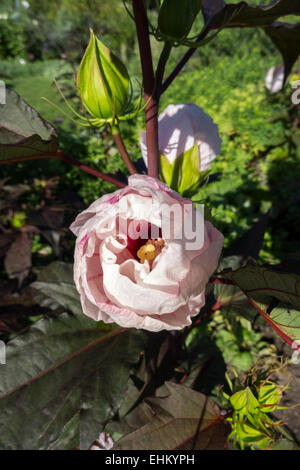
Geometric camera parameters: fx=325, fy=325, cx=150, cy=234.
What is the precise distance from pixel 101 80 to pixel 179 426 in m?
0.56

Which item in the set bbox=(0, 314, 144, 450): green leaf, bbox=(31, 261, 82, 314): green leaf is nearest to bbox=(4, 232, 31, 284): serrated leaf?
bbox=(31, 261, 82, 314): green leaf

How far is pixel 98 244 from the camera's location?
1.48ft

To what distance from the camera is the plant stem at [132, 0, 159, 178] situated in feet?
1.37

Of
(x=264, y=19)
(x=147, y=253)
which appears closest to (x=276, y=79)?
(x=264, y=19)

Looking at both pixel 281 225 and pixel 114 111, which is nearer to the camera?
pixel 114 111

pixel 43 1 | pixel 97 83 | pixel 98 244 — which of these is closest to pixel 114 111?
pixel 97 83

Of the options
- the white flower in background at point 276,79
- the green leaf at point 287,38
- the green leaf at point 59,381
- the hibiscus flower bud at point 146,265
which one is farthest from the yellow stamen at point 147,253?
the white flower in background at point 276,79

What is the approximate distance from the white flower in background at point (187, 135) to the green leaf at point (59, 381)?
34 cm

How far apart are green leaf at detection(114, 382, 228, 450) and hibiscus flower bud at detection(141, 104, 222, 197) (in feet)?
1.22

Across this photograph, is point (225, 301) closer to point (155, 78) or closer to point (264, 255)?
point (155, 78)

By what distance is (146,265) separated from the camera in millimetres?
436

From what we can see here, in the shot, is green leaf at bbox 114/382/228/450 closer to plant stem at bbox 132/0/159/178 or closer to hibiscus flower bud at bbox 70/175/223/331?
hibiscus flower bud at bbox 70/175/223/331
